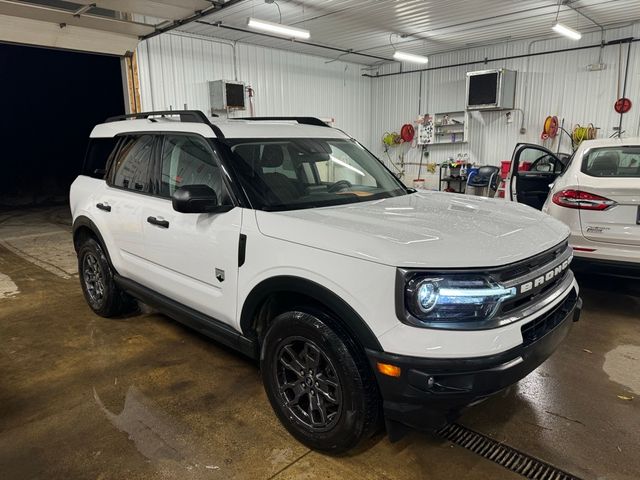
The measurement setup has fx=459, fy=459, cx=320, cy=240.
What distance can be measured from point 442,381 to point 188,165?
2092mm

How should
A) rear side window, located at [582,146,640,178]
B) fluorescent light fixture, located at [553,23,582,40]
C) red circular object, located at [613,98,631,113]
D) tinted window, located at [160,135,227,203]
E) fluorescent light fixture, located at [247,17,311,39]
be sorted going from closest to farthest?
tinted window, located at [160,135,227,203]
rear side window, located at [582,146,640,178]
fluorescent light fixture, located at [247,17,311,39]
fluorescent light fixture, located at [553,23,582,40]
red circular object, located at [613,98,631,113]

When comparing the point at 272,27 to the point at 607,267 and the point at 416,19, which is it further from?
the point at 607,267

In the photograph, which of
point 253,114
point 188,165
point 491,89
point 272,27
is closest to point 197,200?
point 188,165

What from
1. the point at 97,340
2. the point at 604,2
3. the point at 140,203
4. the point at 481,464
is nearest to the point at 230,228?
the point at 140,203

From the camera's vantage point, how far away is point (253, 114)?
10.6 metres

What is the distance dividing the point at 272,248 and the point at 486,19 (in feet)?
28.2

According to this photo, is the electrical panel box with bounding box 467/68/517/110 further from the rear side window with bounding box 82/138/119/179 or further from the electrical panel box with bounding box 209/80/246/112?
the rear side window with bounding box 82/138/119/179

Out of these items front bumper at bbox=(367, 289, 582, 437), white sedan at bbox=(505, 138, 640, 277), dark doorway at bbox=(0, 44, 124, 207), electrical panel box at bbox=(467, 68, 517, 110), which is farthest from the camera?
dark doorway at bbox=(0, 44, 124, 207)

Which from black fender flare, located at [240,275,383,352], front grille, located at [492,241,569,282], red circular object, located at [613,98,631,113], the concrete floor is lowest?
the concrete floor

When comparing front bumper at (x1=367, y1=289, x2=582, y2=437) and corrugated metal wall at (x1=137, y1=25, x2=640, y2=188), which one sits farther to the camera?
corrugated metal wall at (x1=137, y1=25, x2=640, y2=188)

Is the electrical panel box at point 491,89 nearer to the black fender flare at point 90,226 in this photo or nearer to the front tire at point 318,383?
the black fender flare at point 90,226

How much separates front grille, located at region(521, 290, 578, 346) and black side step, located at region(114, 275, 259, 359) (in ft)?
4.67

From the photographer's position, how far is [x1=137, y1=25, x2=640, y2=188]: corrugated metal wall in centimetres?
913

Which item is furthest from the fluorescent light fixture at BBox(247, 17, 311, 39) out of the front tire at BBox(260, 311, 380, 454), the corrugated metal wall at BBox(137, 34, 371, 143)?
the front tire at BBox(260, 311, 380, 454)
